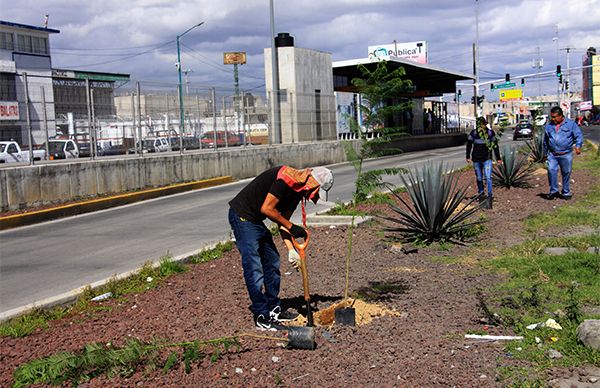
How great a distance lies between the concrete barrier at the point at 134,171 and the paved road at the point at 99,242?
989 mm

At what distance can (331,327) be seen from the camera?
5.34 m

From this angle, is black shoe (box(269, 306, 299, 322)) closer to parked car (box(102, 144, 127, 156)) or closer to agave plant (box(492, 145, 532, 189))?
agave plant (box(492, 145, 532, 189))

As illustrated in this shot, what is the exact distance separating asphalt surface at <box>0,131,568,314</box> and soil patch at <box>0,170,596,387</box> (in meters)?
1.33

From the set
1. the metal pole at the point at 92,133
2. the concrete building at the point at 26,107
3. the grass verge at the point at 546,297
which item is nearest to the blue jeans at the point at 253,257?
the grass verge at the point at 546,297

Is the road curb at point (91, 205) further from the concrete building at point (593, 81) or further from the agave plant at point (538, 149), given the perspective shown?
the concrete building at point (593, 81)

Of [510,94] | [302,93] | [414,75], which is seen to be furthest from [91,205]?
[510,94]

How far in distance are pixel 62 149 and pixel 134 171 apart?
214 cm

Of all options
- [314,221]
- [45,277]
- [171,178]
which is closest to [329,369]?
[45,277]

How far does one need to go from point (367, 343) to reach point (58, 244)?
23.2 ft

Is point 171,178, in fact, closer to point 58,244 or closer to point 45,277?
point 58,244

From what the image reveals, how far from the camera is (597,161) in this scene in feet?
71.5

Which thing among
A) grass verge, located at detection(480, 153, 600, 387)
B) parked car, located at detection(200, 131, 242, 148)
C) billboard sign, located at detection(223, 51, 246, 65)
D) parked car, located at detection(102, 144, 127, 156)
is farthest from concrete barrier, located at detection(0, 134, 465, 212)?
billboard sign, located at detection(223, 51, 246, 65)

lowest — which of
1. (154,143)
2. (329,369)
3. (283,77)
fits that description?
(329,369)

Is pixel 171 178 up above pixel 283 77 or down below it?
below
